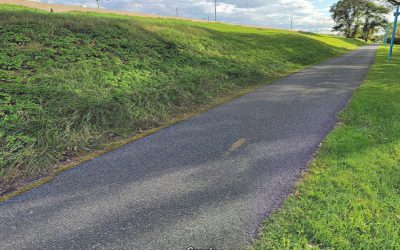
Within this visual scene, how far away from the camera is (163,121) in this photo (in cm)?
645

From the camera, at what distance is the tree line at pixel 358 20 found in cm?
8131

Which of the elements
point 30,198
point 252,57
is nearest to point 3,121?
point 30,198

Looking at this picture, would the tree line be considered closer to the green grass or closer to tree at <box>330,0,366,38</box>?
tree at <box>330,0,366,38</box>

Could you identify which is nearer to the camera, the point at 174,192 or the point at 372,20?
the point at 174,192

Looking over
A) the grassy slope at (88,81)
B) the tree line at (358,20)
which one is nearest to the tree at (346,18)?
the tree line at (358,20)

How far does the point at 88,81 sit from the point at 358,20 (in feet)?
329

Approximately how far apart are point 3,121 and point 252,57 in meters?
13.6

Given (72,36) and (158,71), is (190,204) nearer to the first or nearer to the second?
(158,71)

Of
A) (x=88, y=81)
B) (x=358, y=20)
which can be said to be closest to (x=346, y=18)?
(x=358, y=20)

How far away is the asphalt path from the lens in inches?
107

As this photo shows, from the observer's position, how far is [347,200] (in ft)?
10.3

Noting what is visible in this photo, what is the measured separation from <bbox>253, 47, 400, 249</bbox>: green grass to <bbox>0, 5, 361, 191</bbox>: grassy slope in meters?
3.65

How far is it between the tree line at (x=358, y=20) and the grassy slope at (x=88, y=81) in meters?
87.5

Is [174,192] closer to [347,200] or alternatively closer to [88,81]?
[347,200]
